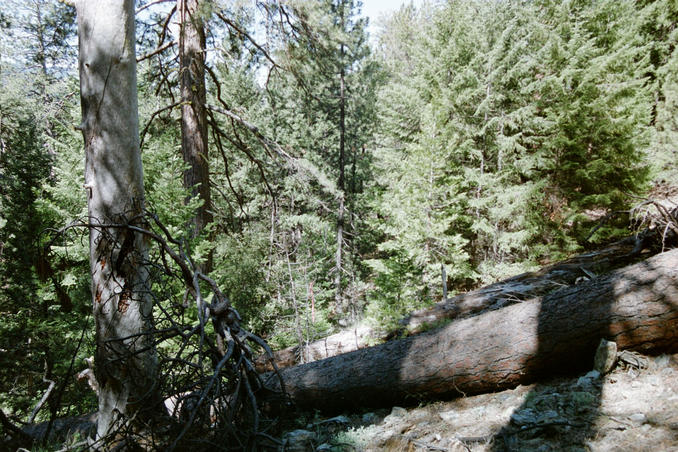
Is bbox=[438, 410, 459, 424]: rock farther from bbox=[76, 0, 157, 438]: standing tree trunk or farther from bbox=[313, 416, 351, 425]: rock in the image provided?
bbox=[76, 0, 157, 438]: standing tree trunk

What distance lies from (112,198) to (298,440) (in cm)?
238

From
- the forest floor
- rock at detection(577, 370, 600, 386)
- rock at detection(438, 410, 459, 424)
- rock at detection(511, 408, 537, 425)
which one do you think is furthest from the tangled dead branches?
rock at detection(577, 370, 600, 386)

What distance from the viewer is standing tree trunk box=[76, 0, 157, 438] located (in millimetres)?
2211

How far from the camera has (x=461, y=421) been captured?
8.41 feet

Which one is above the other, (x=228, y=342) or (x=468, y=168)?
(x=468, y=168)

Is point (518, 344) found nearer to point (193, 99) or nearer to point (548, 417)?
point (548, 417)

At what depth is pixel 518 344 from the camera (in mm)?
2863

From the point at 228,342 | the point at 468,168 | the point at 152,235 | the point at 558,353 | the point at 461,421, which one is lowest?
the point at 461,421

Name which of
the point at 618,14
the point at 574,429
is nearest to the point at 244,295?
the point at 574,429

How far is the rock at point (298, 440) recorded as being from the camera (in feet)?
8.02

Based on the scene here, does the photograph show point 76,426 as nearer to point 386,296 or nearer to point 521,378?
point 521,378

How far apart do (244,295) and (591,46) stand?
18.3 meters

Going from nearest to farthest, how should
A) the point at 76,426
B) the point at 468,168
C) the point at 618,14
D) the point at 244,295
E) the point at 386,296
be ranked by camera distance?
the point at 76,426 → the point at 386,296 → the point at 618,14 → the point at 468,168 → the point at 244,295

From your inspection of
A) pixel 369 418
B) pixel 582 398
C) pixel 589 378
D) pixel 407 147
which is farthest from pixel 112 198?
pixel 407 147
